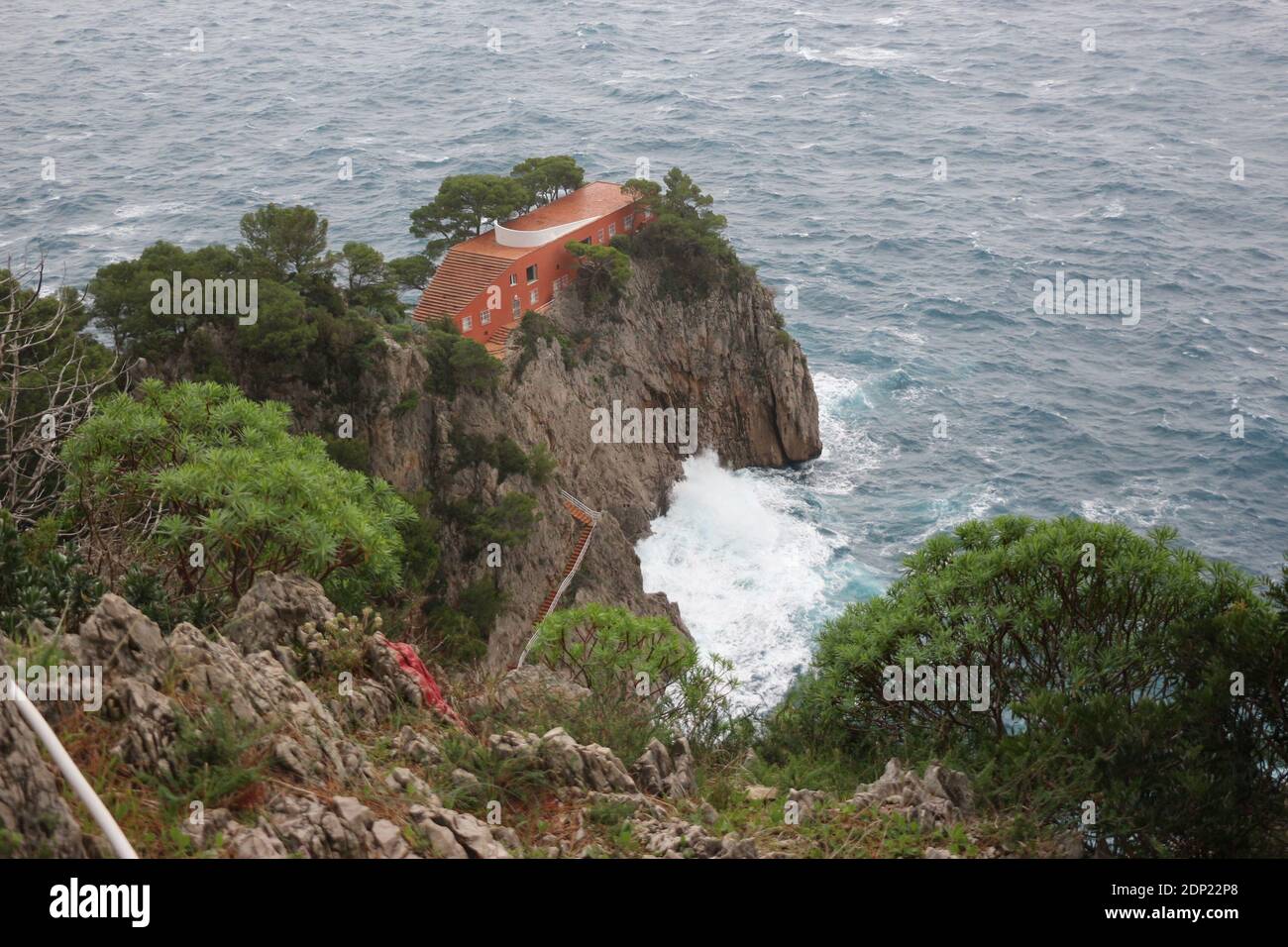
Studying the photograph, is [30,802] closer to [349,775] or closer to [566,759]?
[349,775]

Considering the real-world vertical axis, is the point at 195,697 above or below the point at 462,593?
above

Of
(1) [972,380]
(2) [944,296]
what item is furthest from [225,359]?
(2) [944,296]

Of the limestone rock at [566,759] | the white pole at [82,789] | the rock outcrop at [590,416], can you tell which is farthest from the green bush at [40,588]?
the rock outcrop at [590,416]

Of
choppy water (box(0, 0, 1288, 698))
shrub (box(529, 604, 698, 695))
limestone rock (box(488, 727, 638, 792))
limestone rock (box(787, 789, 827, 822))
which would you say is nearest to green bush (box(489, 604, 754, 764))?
shrub (box(529, 604, 698, 695))

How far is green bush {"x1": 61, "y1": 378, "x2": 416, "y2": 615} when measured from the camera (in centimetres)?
2508

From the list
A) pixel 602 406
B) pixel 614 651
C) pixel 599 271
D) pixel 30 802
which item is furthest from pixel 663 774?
pixel 599 271

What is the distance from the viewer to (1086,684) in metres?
24.2

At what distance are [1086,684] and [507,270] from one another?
4617 cm

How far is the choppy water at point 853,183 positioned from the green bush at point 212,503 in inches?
987

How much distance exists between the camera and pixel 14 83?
137 m

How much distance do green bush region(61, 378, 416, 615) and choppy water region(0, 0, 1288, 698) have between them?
25061 millimetres

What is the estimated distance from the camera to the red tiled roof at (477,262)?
63406 millimetres

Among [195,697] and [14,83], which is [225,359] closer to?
[195,697]
